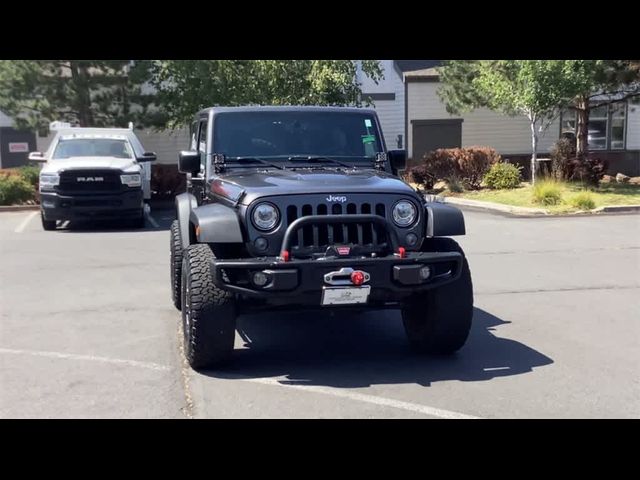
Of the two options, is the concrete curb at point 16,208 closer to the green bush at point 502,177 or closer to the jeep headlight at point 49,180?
the jeep headlight at point 49,180

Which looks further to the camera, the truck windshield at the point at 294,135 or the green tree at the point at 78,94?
the green tree at the point at 78,94

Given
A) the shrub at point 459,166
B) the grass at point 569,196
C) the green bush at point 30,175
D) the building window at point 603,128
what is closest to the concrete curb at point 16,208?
the green bush at point 30,175

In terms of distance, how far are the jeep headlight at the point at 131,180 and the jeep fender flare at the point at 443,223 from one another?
10.1 meters

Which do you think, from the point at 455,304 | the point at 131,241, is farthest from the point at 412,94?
the point at 455,304

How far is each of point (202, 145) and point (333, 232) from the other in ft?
7.51

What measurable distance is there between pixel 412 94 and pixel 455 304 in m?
22.2

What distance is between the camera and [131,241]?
13.4 m

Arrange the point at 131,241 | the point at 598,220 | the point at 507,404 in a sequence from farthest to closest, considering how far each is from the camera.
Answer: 1. the point at 598,220
2. the point at 131,241
3. the point at 507,404

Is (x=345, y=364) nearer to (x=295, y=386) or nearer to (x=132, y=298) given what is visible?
(x=295, y=386)

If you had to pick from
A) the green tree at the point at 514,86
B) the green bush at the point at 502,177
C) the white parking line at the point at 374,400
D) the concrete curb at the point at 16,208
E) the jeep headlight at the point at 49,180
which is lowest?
the concrete curb at the point at 16,208

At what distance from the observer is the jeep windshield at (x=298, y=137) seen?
6.88m

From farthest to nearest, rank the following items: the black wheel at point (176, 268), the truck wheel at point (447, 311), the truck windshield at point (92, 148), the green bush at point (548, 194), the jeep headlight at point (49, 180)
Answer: the green bush at point (548, 194) < the truck windshield at point (92, 148) < the jeep headlight at point (49, 180) < the black wheel at point (176, 268) < the truck wheel at point (447, 311)

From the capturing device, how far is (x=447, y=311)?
19.4 ft
